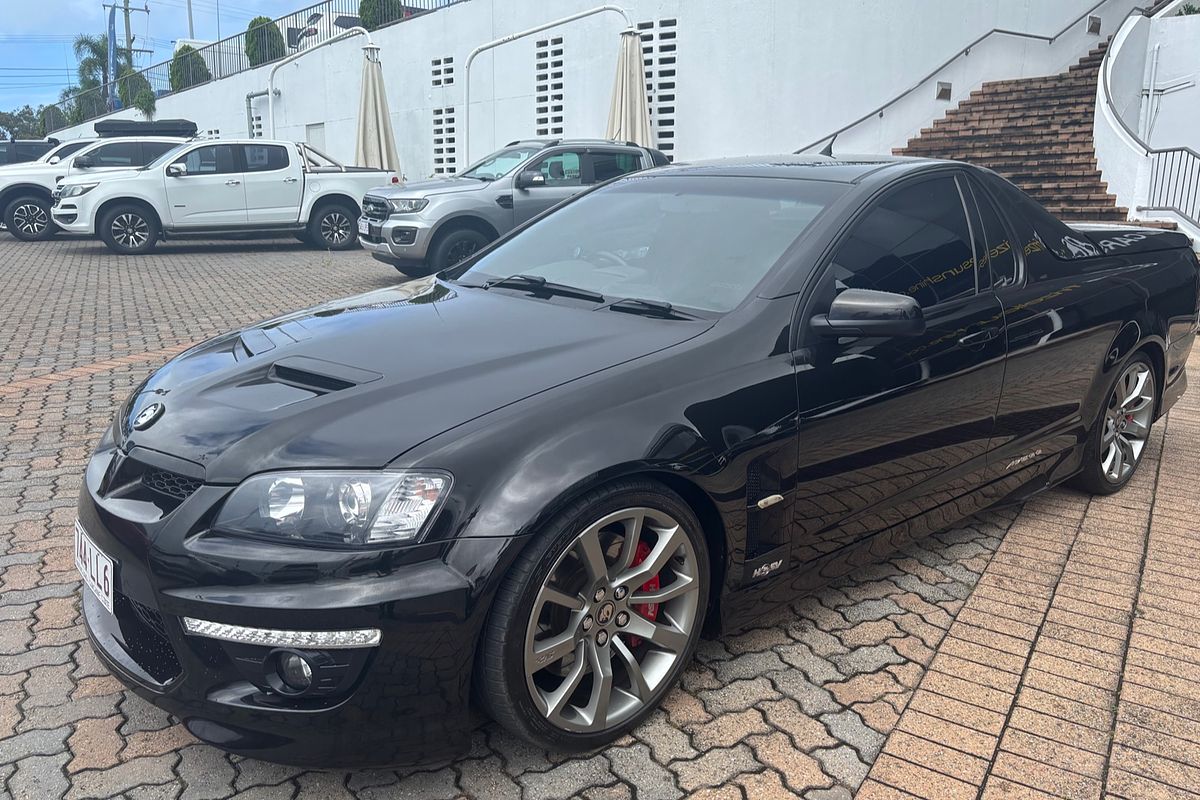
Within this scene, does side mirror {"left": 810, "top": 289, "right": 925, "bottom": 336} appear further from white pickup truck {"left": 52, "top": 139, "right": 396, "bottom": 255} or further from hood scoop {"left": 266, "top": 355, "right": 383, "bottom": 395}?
white pickup truck {"left": 52, "top": 139, "right": 396, "bottom": 255}

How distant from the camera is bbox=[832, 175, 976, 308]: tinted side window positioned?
319 centimetres

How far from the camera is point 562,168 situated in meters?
12.2

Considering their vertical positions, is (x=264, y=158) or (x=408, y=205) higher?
(x=264, y=158)

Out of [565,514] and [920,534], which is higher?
[565,514]

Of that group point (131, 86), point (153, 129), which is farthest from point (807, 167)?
point (131, 86)

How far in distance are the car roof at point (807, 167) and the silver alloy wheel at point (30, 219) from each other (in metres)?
16.6

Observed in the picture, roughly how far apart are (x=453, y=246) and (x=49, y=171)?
9487mm

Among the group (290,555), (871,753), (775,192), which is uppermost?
(775,192)

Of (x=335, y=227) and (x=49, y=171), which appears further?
(x=49, y=171)

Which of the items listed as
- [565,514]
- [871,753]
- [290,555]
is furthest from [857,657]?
[290,555]

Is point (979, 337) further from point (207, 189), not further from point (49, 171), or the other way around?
point (49, 171)

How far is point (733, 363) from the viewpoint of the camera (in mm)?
2750

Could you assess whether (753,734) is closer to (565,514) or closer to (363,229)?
(565,514)

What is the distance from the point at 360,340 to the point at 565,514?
3.31 feet
